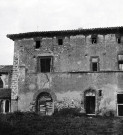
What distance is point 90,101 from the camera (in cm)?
2511

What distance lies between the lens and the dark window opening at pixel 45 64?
26.0 m

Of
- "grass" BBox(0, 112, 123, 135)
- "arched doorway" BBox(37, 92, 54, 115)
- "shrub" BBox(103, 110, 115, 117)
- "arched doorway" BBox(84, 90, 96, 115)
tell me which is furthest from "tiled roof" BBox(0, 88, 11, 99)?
"shrub" BBox(103, 110, 115, 117)

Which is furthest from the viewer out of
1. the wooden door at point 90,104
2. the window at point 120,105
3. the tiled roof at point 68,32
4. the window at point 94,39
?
the window at point 94,39

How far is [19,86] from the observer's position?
26094 millimetres

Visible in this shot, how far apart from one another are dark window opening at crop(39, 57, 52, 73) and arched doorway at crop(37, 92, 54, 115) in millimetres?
2103

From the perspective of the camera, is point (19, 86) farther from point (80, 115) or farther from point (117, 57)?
point (117, 57)

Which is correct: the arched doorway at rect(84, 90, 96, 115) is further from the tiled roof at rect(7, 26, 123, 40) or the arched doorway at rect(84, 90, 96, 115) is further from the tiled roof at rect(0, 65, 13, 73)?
the tiled roof at rect(0, 65, 13, 73)

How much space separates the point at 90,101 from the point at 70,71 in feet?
10.1

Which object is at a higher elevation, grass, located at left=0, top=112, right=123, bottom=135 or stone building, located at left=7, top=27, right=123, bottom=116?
stone building, located at left=7, top=27, right=123, bottom=116

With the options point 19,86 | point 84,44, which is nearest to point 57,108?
point 19,86

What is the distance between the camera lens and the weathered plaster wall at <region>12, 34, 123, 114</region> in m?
24.8

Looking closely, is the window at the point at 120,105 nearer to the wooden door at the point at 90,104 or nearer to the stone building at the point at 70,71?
the stone building at the point at 70,71

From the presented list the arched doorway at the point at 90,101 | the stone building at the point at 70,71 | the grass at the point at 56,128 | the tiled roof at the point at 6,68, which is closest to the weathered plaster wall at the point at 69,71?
the stone building at the point at 70,71

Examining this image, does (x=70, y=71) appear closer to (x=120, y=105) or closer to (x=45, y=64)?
(x=45, y=64)
